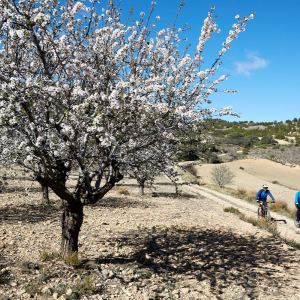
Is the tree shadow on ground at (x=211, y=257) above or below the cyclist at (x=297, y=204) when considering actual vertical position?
below

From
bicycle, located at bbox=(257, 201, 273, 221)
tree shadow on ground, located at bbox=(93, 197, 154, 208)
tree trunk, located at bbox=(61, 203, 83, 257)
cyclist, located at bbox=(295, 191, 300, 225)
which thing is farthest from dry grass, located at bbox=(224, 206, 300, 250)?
tree trunk, located at bbox=(61, 203, 83, 257)

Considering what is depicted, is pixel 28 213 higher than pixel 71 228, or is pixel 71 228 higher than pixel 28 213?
pixel 71 228

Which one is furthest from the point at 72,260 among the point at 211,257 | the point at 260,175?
the point at 260,175

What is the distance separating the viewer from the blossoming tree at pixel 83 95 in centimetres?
795

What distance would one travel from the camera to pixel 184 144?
1116 centimetres

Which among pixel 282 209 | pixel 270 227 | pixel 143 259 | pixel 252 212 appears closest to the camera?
pixel 143 259

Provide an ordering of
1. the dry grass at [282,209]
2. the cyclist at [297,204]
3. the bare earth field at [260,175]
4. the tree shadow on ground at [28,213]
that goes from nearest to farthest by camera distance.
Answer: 1. the tree shadow on ground at [28,213]
2. the cyclist at [297,204]
3. the dry grass at [282,209]
4. the bare earth field at [260,175]

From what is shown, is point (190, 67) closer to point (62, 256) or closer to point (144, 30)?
point (144, 30)

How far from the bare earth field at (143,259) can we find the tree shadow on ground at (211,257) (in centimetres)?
2

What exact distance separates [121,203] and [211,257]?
10533 mm

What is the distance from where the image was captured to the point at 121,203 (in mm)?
21906

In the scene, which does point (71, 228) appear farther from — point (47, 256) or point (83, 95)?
point (83, 95)

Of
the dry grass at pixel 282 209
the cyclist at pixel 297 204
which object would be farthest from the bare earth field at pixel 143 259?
the dry grass at pixel 282 209

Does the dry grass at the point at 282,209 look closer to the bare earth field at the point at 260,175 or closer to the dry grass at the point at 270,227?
the dry grass at the point at 270,227
